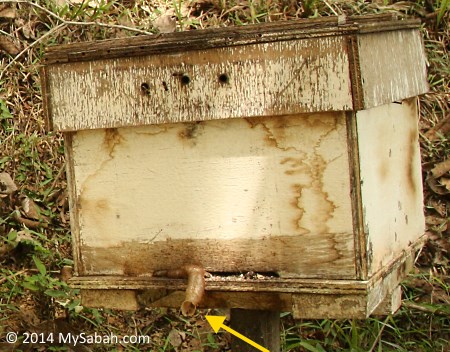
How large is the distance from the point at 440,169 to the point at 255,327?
1994 millimetres

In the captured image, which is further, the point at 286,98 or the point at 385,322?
the point at 385,322

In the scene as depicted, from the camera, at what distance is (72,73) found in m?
2.41

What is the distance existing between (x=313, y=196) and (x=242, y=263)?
0.99 feet

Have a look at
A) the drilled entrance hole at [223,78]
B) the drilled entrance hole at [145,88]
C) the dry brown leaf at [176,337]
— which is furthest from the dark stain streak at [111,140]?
the dry brown leaf at [176,337]

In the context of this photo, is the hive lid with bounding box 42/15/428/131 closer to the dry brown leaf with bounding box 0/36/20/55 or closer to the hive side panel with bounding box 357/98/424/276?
the hive side panel with bounding box 357/98/424/276

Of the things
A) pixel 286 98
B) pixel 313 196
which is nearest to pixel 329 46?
pixel 286 98

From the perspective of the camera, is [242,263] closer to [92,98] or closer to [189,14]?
[92,98]

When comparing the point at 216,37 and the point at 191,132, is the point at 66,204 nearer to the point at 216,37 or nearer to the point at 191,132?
the point at 191,132

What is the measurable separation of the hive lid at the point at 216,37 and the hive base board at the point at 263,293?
678 mm

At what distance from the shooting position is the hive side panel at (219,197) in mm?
2203

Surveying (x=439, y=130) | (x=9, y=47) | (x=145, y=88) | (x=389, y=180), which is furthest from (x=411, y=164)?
(x=9, y=47)

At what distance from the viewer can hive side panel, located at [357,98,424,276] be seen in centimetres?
225

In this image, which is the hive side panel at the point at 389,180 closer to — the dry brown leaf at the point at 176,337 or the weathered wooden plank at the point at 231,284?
the weathered wooden plank at the point at 231,284

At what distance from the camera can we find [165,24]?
454 cm
